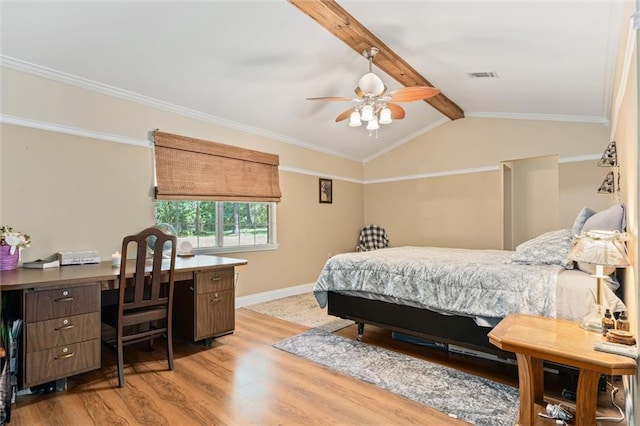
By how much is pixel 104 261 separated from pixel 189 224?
1.01 metres

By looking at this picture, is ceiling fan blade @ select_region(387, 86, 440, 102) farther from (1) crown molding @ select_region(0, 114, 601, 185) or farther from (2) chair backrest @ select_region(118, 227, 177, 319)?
(1) crown molding @ select_region(0, 114, 601, 185)

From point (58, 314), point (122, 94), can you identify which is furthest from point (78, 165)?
point (58, 314)

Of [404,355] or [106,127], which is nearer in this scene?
[404,355]

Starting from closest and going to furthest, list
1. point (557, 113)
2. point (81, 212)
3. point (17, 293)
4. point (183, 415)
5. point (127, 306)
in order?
point (183, 415) < point (17, 293) < point (127, 306) < point (81, 212) < point (557, 113)

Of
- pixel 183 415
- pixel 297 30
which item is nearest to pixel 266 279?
pixel 183 415

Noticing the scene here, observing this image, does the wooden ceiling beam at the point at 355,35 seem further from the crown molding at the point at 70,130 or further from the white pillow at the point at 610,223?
the white pillow at the point at 610,223

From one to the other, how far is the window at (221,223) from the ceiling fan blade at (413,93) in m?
2.49

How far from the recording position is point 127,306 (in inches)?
97.3

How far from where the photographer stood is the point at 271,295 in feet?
15.9

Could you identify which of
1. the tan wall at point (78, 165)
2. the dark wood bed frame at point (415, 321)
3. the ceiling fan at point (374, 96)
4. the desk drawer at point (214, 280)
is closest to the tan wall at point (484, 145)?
the ceiling fan at point (374, 96)

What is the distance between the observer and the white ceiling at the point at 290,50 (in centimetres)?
237

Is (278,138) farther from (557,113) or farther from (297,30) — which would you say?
(557,113)

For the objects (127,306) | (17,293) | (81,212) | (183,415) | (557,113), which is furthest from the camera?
(557,113)

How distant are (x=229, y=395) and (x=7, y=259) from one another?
197cm
